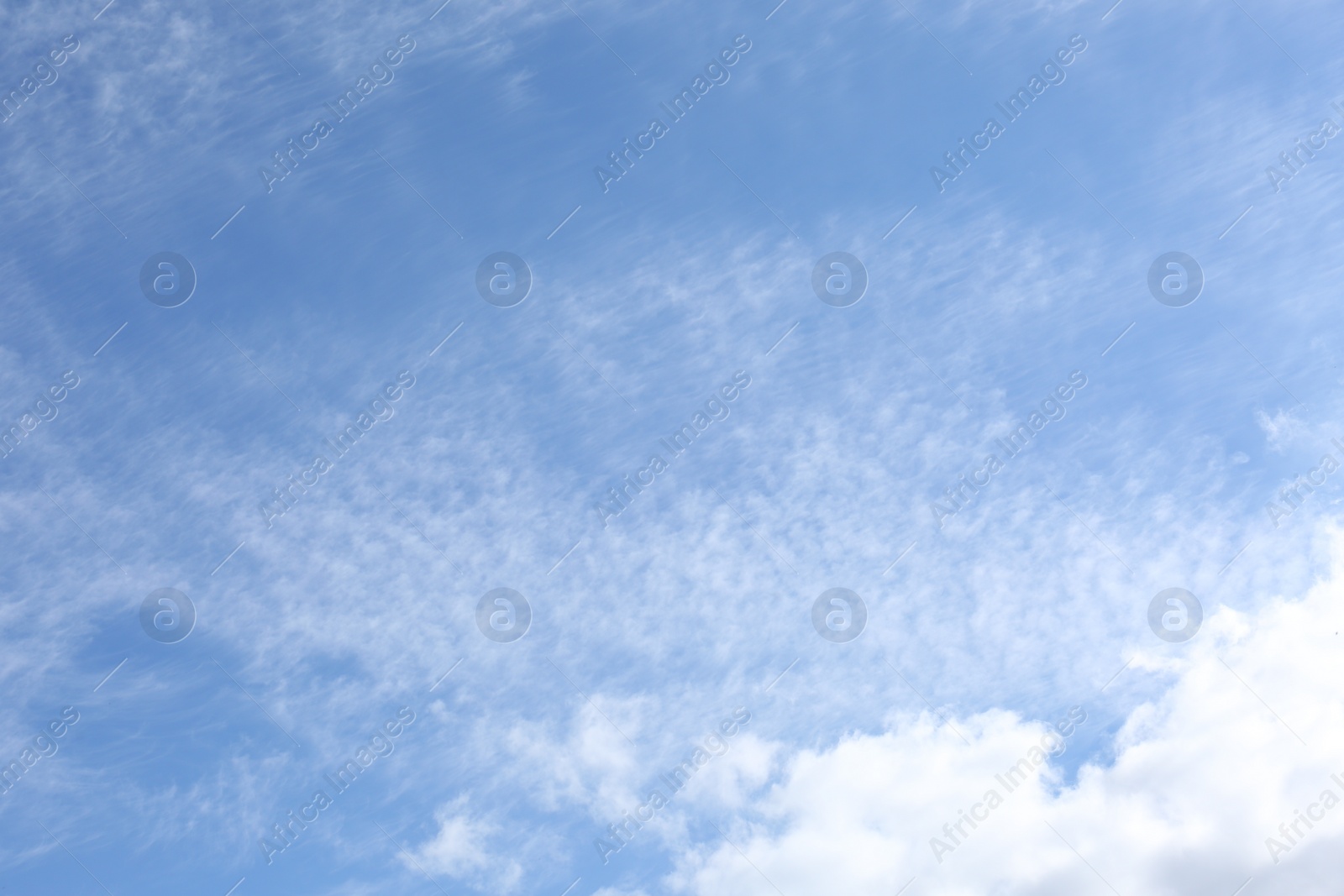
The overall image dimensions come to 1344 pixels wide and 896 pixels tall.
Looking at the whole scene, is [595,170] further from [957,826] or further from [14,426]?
[957,826]

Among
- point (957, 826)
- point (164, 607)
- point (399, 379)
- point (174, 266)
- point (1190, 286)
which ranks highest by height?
point (174, 266)

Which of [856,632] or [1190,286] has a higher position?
[1190,286]

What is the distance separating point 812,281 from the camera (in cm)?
3875

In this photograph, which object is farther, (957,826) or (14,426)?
(957,826)

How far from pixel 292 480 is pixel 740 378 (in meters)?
17.8

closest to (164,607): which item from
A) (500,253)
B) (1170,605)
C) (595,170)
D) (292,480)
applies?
(292,480)

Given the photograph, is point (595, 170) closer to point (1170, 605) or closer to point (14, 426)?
point (14, 426)
